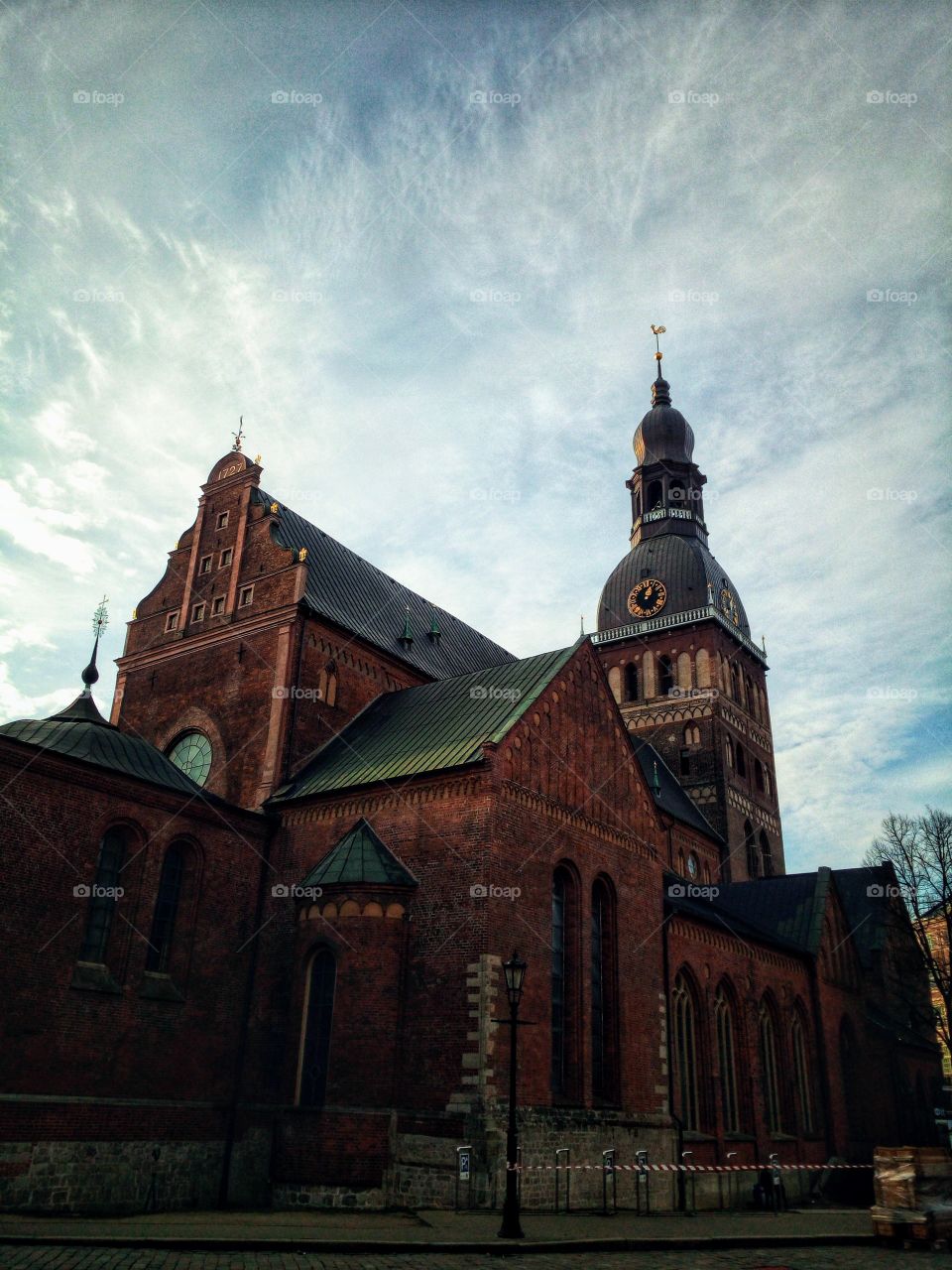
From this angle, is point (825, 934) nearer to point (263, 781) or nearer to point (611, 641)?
point (611, 641)

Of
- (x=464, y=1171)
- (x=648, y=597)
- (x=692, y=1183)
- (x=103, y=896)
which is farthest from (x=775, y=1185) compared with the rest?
(x=648, y=597)

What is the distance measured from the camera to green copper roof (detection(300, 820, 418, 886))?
22.8 meters

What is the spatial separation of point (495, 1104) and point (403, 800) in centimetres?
717

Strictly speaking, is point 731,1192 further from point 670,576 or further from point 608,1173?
point 670,576

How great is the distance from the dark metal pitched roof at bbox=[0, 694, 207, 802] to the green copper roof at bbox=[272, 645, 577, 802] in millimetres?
3365

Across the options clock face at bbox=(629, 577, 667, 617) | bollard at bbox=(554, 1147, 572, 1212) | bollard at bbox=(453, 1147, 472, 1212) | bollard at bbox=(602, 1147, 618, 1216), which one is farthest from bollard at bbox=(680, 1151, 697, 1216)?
clock face at bbox=(629, 577, 667, 617)

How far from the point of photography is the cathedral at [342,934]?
20.5 m

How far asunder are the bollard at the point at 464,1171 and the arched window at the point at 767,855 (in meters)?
33.1

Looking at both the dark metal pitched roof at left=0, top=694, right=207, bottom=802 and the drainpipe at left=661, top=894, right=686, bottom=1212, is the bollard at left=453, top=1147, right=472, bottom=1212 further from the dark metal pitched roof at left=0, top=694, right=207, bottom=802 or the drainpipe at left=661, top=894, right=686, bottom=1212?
the dark metal pitched roof at left=0, top=694, right=207, bottom=802

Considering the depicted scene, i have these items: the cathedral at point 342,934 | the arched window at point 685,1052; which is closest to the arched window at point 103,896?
the cathedral at point 342,934

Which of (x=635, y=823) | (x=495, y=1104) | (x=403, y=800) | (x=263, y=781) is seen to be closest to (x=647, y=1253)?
(x=495, y=1104)

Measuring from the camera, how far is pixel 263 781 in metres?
27.4

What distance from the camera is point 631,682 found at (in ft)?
174

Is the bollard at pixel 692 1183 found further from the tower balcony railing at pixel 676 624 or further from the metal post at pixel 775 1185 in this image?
the tower balcony railing at pixel 676 624
